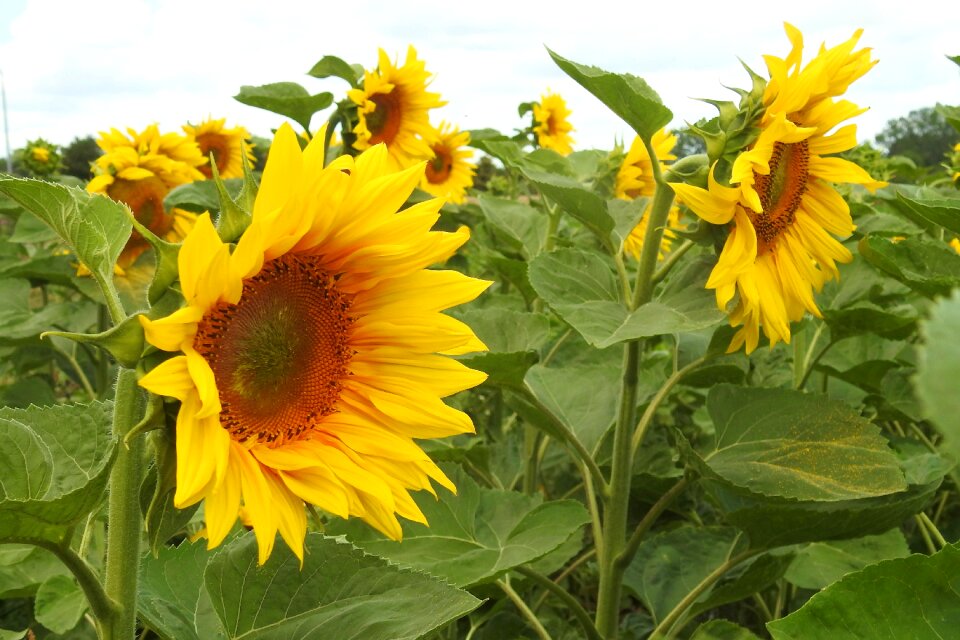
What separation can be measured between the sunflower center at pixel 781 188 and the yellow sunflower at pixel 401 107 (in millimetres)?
1584

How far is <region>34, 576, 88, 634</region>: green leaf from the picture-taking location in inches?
56.6

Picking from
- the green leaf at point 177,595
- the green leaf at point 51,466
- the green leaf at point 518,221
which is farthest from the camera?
the green leaf at point 518,221

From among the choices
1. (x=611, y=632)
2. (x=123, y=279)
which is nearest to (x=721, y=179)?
(x=611, y=632)

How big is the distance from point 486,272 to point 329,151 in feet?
3.85

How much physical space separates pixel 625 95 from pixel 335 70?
1.59 m

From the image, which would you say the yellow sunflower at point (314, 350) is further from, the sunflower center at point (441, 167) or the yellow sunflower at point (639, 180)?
the sunflower center at point (441, 167)

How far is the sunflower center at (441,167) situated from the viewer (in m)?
3.90

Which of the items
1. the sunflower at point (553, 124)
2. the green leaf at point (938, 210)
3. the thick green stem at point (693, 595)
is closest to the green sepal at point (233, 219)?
the green leaf at point (938, 210)

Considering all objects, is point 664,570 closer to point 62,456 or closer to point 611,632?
point 611,632

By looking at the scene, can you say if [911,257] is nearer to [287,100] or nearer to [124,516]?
[124,516]

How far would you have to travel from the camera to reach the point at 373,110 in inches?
113

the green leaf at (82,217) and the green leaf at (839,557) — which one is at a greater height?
the green leaf at (82,217)

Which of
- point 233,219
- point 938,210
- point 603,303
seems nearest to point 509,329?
point 603,303

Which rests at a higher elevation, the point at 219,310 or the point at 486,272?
the point at 219,310
